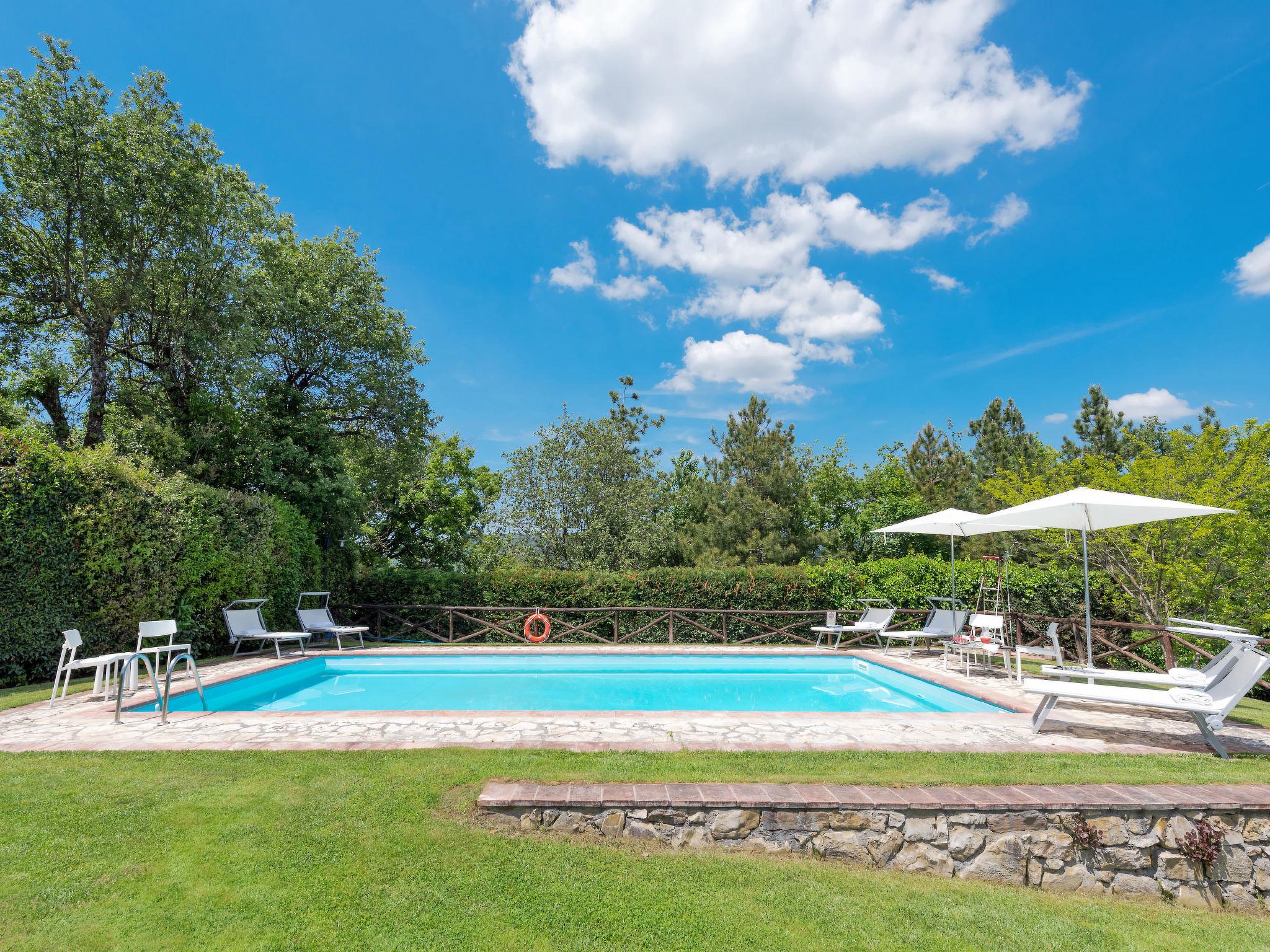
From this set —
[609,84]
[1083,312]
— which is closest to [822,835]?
[609,84]

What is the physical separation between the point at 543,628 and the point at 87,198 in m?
11.6

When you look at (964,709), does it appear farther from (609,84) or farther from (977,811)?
(609,84)

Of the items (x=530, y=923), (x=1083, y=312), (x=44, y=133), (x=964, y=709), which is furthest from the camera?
(x=1083, y=312)

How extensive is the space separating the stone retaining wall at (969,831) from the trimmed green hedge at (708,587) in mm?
9805

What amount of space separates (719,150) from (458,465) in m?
21.6

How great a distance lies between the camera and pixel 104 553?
8.52 meters

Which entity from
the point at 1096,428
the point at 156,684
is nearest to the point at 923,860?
the point at 156,684

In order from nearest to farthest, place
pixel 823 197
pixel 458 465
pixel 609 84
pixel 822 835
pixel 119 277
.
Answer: pixel 822 835 < pixel 609 84 < pixel 119 277 < pixel 823 197 < pixel 458 465

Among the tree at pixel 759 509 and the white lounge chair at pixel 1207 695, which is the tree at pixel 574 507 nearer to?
the tree at pixel 759 509

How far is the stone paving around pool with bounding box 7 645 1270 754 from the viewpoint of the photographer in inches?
202

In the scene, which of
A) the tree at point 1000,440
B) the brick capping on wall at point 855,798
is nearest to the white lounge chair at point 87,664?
the brick capping on wall at point 855,798

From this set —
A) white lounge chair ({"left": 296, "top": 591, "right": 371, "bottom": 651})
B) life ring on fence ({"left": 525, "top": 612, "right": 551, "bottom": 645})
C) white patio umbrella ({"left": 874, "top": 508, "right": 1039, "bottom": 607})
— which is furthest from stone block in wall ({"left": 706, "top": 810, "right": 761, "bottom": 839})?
life ring on fence ({"left": 525, "top": 612, "right": 551, "bottom": 645})

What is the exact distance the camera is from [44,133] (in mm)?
10227

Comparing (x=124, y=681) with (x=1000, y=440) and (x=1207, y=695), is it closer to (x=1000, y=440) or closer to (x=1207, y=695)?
(x=1207, y=695)
